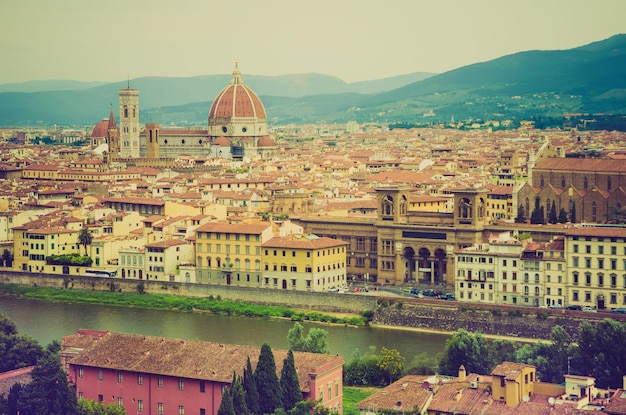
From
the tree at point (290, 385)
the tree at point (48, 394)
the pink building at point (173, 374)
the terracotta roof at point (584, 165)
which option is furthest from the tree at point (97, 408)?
the terracotta roof at point (584, 165)

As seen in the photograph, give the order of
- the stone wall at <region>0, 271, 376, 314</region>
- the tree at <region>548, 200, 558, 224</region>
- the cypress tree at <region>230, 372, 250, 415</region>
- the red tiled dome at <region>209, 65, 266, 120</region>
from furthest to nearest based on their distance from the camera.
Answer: the red tiled dome at <region>209, 65, 266, 120</region>, the tree at <region>548, 200, 558, 224</region>, the stone wall at <region>0, 271, 376, 314</region>, the cypress tree at <region>230, 372, 250, 415</region>

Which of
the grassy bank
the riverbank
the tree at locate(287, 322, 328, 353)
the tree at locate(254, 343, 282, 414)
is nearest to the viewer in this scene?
the tree at locate(254, 343, 282, 414)

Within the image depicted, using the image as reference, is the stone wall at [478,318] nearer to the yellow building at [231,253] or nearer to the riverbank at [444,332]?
the riverbank at [444,332]

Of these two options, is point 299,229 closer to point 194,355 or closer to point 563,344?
point 563,344

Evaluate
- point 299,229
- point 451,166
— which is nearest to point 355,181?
point 451,166

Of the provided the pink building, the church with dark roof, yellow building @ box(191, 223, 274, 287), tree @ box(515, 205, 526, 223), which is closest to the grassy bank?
yellow building @ box(191, 223, 274, 287)

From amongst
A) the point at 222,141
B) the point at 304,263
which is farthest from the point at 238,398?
the point at 222,141

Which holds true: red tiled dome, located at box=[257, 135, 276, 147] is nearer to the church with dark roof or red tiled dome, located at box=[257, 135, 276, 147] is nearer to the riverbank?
the church with dark roof
